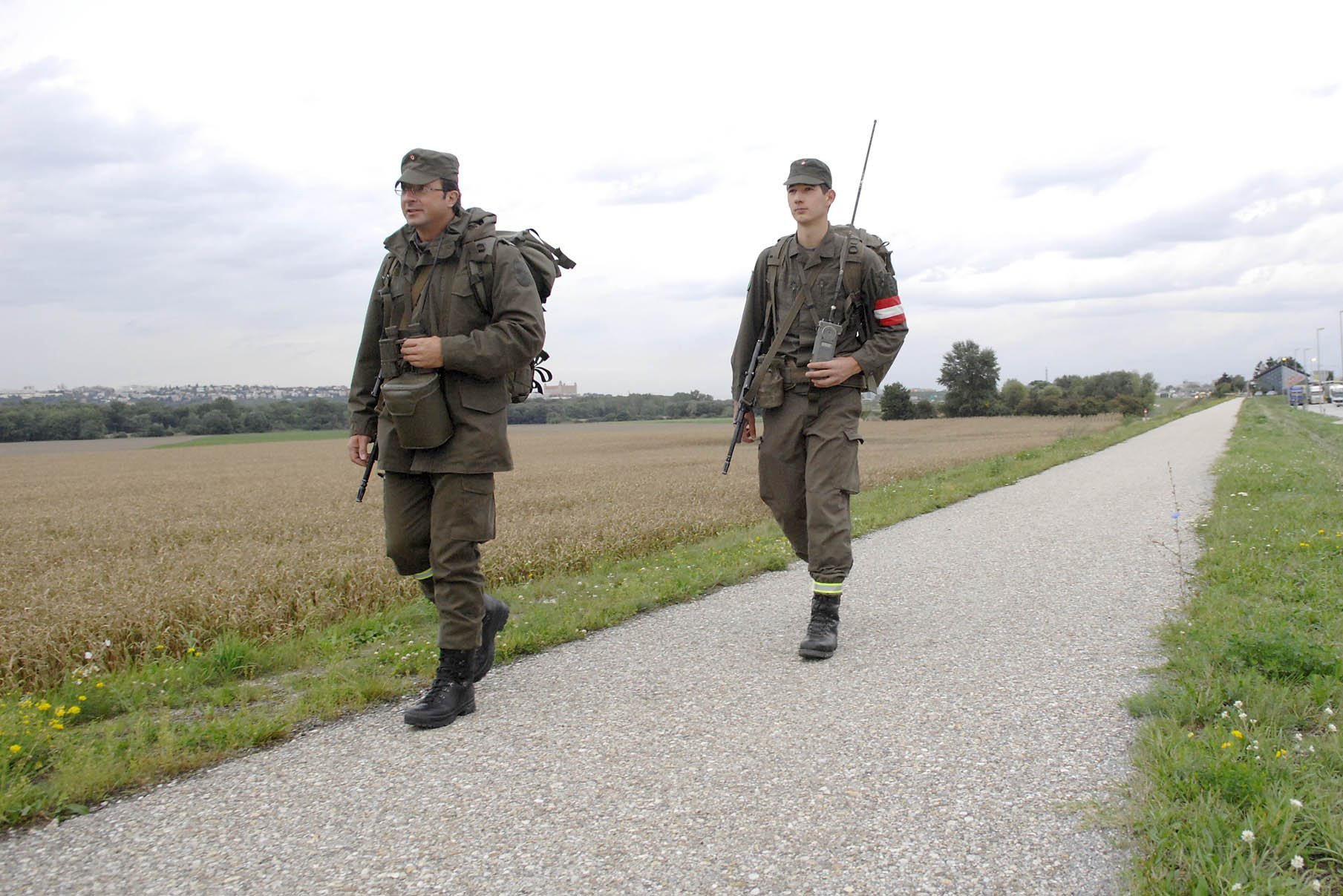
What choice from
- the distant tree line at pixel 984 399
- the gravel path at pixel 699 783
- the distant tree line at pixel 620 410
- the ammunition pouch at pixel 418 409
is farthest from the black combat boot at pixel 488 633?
the distant tree line at pixel 620 410

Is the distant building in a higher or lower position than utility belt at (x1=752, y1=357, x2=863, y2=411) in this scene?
higher

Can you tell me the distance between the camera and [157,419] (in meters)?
73.2

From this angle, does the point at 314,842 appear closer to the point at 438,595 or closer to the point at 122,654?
the point at 438,595

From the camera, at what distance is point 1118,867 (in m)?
2.46

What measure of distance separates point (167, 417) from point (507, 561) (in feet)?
249

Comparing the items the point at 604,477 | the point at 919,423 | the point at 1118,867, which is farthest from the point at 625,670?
the point at 919,423

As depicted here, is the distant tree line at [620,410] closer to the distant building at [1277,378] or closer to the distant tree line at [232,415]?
the distant tree line at [232,415]

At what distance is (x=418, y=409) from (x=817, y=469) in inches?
83.8

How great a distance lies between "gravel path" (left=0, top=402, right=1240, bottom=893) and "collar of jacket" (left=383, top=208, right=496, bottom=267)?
77.8 inches

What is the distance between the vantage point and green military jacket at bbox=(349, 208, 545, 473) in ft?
13.0

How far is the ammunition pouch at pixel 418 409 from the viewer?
3865mm

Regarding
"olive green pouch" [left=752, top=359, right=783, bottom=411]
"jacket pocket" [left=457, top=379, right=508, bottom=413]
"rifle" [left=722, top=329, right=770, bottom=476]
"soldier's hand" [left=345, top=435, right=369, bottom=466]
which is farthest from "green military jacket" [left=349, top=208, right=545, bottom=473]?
"rifle" [left=722, top=329, right=770, bottom=476]

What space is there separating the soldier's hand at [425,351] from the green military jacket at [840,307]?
2015 mm

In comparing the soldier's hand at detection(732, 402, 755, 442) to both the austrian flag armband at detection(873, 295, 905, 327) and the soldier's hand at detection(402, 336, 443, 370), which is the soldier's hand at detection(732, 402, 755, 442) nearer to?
the austrian flag armband at detection(873, 295, 905, 327)
